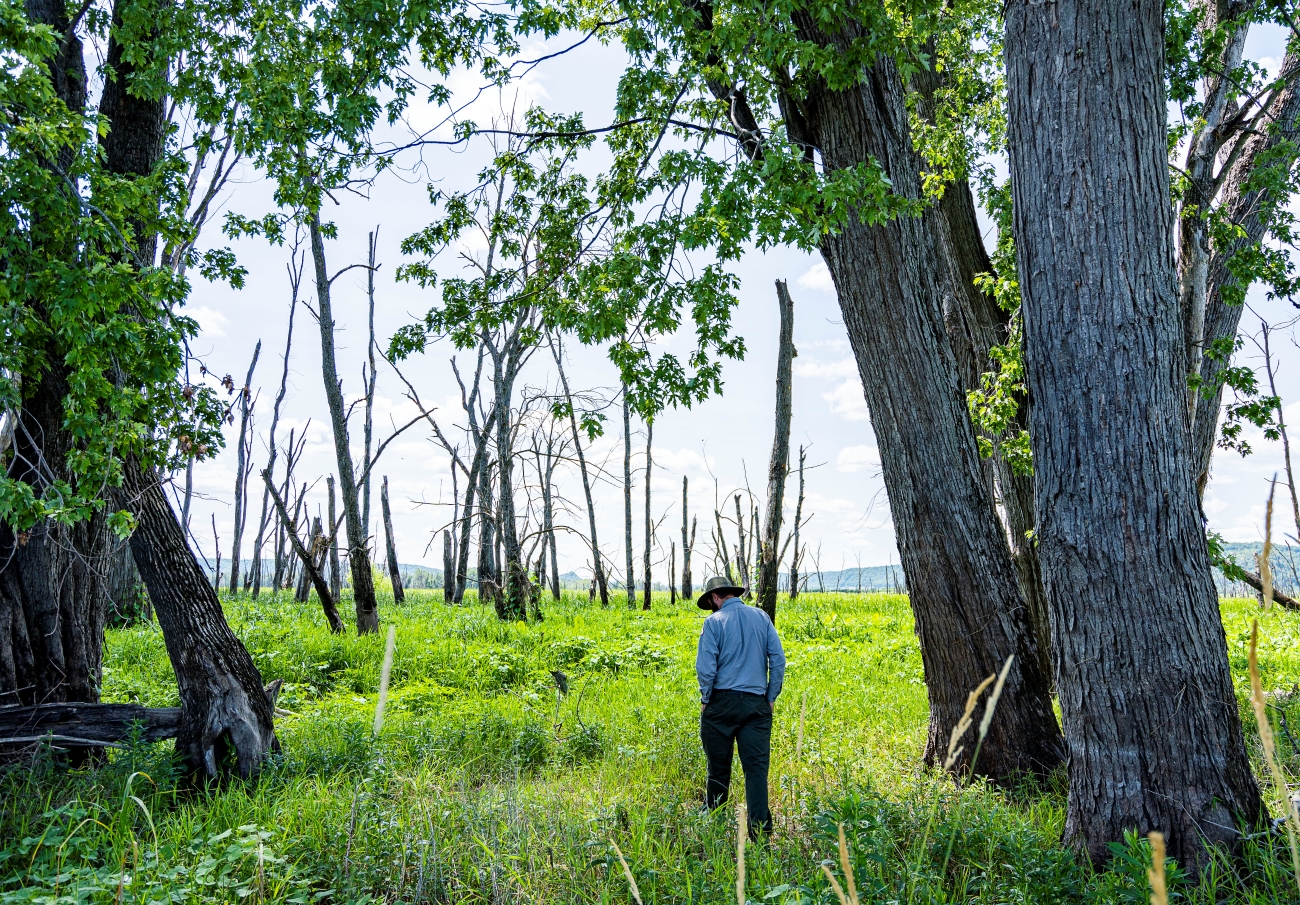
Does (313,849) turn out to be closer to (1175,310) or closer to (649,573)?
(1175,310)

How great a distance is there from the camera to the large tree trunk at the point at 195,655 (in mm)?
6207

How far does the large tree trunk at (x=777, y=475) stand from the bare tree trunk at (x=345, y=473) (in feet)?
22.9

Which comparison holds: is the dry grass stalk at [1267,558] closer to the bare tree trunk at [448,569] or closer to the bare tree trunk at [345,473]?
the bare tree trunk at [345,473]

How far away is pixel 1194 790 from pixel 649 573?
19.1 m

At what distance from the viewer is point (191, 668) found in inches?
249

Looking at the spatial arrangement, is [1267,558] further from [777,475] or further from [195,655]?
[777,475]

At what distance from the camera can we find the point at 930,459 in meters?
6.07

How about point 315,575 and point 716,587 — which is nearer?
point 716,587

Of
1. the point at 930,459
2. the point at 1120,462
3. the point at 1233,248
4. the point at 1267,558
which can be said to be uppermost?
the point at 1233,248

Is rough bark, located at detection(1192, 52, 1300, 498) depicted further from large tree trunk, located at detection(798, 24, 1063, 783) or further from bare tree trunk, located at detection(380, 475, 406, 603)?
bare tree trunk, located at detection(380, 475, 406, 603)

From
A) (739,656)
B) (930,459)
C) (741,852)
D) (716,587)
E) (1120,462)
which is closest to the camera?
(741,852)

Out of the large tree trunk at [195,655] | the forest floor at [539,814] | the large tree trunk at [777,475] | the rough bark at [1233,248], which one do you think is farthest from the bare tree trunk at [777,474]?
the large tree trunk at [195,655]

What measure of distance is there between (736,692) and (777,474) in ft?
27.4

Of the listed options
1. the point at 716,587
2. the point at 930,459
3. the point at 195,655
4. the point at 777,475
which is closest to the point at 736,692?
the point at 716,587
